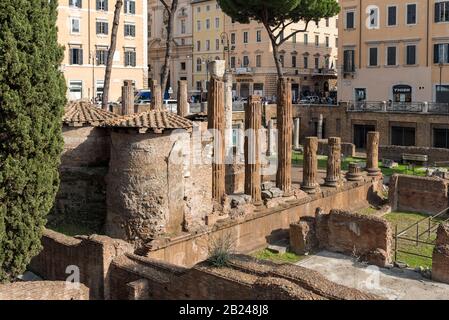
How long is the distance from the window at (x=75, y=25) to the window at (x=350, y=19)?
702 inches

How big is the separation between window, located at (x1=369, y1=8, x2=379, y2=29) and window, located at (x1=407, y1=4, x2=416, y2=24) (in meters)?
2.07

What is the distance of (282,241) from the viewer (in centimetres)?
1642

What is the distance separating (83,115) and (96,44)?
26683 millimetres

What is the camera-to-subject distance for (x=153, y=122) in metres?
13.3

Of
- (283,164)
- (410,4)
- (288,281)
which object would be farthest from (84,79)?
(288,281)

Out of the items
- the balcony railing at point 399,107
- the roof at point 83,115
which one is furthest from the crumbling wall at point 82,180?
the balcony railing at point 399,107

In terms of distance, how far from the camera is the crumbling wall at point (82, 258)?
36.1 ft

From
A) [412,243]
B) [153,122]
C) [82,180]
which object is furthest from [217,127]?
[412,243]

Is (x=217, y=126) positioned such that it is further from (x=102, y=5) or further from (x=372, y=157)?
(x=102, y=5)

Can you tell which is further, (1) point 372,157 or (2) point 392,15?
(2) point 392,15

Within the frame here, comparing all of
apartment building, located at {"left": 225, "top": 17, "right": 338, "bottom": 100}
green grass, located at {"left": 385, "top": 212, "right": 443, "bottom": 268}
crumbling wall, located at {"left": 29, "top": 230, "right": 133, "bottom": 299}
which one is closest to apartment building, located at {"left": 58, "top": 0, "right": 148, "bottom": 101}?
apartment building, located at {"left": 225, "top": 17, "right": 338, "bottom": 100}

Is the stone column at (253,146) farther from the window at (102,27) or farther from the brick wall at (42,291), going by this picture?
the window at (102,27)

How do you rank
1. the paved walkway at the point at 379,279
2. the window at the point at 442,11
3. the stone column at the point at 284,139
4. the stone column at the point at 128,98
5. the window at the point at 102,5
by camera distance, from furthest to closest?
the window at the point at 102,5 < the window at the point at 442,11 < the stone column at the point at 128,98 < the stone column at the point at 284,139 < the paved walkway at the point at 379,279

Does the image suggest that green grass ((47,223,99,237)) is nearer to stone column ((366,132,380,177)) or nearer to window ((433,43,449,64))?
stone column ((366,132,380,177))
